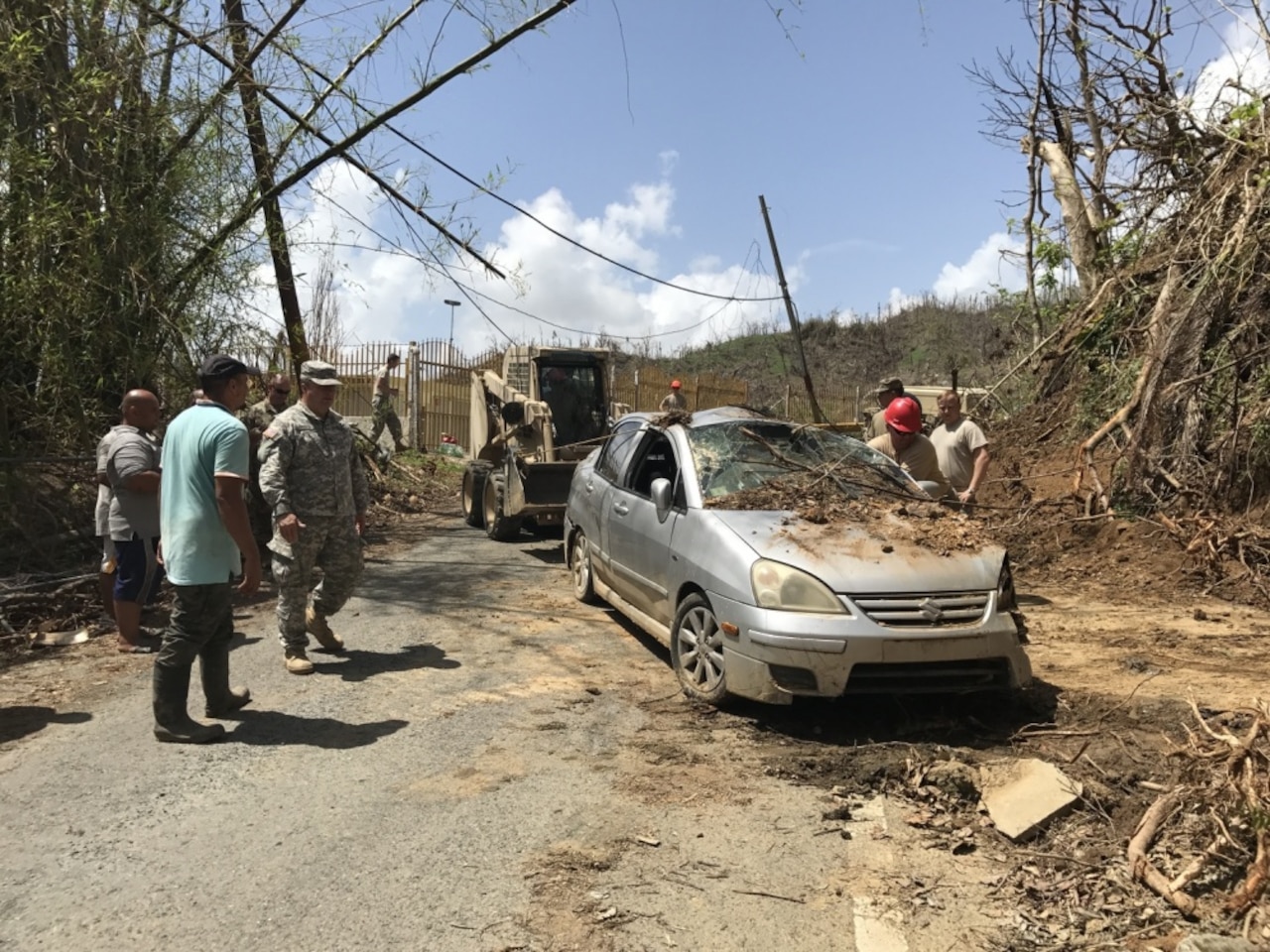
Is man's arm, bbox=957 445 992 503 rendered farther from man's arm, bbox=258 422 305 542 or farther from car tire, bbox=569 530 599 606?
man's arm, bbox=258 422 305 542

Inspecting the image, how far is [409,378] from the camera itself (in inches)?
774

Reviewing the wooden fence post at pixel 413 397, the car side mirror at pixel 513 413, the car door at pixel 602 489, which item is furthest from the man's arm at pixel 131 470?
the wooden fence post at pixel 413 397

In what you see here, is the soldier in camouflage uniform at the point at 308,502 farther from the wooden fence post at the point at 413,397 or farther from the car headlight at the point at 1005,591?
the wooden fence post at the point at 413,397

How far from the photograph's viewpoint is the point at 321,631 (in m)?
5.94

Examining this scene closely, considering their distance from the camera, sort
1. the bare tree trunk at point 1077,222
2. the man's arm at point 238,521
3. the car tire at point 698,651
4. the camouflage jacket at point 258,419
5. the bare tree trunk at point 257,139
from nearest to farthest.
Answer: the man's arm at point 238,521 → the car tire at point 698,651 → the bare tree trunk at point 257,139 → the camouflage jacket at point 258,419 → the bare tree trunk at point 1077,222

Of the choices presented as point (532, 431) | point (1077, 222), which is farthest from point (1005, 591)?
point (1077, 222)

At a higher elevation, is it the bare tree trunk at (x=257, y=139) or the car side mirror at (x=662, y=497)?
the bare tree trunk at (x=257, y=139)

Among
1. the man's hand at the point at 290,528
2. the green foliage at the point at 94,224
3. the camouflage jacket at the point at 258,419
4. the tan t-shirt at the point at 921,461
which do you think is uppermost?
the green foliage at the point at 94,224

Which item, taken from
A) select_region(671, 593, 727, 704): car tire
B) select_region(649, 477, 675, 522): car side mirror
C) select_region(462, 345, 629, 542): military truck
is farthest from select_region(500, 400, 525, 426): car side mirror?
select_region(671, 593, 727, 704): car tire

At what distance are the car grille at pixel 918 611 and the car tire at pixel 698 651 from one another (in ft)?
2.65

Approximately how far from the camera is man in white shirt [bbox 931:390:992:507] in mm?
7375

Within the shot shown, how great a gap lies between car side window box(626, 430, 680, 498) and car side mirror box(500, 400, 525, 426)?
13.6ft

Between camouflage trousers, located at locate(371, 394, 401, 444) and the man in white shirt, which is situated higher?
camouflage trousers, located at locate(371, 394, 401, 444)

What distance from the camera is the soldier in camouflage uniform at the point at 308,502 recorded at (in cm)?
534
